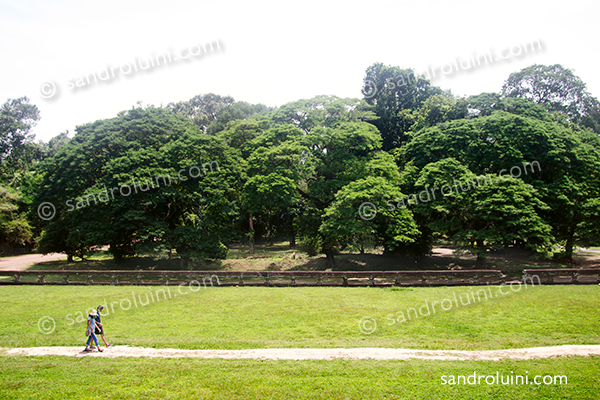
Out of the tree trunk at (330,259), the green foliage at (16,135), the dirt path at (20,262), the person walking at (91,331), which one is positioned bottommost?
the tree trunk at (330,259)

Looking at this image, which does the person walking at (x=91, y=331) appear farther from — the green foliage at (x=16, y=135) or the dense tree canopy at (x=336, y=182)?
the green foliage at (x=16, y=135)

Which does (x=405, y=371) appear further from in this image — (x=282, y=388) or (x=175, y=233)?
(x=175, y=233)

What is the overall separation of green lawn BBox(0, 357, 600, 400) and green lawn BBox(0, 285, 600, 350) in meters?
1.52

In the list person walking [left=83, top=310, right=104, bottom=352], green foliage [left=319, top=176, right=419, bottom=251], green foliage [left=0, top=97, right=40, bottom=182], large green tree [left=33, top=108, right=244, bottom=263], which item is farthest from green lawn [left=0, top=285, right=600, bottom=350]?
green foliage [left=0, top=97, right=40, bottom=182]

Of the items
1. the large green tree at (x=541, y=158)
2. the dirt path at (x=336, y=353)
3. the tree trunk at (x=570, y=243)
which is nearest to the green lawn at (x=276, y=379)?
the dirt path at (x=336, y=353)

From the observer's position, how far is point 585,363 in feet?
27.9

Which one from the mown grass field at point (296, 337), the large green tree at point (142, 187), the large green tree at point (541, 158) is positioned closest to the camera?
the mown grass field at point (296, 337)

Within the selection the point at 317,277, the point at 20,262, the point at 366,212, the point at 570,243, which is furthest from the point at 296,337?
the point at 20,262

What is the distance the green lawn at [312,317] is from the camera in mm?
10680

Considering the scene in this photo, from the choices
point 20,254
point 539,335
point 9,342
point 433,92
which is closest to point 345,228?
point 539,335

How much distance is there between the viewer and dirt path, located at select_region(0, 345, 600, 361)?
923 centimetres

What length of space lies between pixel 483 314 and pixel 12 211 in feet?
157

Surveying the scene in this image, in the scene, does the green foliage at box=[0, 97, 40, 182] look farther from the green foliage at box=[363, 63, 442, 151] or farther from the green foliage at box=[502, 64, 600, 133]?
the green foliage at box=[502, 64, 600, 133]

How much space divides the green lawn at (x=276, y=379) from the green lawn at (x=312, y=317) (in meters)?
1.52
